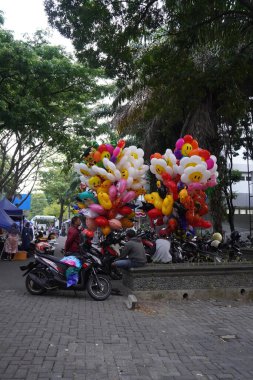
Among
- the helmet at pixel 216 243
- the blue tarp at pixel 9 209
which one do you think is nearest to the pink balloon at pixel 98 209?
the helmet at pixel 216 243

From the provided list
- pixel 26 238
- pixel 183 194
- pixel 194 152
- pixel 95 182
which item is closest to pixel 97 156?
pixel 95 182

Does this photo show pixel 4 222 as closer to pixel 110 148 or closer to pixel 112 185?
pixel 110 148

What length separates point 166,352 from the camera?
5480 mm

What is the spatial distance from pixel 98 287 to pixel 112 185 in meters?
3.85

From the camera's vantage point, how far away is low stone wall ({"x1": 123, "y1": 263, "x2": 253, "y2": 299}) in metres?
8.89

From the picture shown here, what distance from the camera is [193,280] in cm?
909

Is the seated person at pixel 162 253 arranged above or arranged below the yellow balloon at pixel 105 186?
below

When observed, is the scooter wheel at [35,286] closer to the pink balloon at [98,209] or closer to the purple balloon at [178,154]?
the pink balloon at [98,209]

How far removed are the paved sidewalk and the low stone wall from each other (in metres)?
0.29

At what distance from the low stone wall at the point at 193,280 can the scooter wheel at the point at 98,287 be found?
546 mm

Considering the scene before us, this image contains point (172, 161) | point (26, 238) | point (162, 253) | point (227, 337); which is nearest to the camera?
point (227, 337)

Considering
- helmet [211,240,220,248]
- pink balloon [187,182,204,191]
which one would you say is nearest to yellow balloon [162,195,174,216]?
pink balloon [187,182,204,191]

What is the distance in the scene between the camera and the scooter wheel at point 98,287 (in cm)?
889

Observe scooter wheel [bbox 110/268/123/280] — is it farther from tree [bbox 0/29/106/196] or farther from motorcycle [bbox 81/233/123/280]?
tree [bbox 0/29/106/196]
